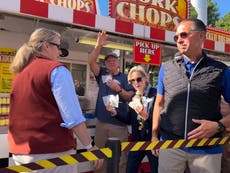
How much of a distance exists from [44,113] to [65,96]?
153 millimetres

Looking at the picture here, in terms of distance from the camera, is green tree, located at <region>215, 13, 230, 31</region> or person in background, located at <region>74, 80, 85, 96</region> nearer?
person in background, located at <region>74, 80, 85, 96</region>

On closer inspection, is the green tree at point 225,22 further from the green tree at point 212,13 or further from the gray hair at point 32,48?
the gray hair at point 32,48

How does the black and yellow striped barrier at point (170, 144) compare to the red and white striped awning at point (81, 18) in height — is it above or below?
below

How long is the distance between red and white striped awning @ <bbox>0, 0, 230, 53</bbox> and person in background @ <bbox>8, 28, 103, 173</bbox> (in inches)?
39.2

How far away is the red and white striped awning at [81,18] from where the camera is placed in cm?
272

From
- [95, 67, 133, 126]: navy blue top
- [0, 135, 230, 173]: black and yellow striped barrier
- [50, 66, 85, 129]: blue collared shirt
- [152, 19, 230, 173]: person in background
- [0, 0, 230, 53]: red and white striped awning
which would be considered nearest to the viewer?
[0, 135, 230, 173]: black and yellow striped barrier

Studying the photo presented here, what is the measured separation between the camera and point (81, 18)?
311cm

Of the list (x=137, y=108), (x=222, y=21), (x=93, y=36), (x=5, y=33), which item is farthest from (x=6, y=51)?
(x=222, y=21)

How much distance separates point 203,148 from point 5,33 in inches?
111

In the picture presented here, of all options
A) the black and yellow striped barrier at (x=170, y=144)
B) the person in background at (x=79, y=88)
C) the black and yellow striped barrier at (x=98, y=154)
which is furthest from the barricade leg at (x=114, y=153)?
the person in background at (x=79, y=88)

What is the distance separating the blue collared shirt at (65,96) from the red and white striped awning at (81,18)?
1168mm

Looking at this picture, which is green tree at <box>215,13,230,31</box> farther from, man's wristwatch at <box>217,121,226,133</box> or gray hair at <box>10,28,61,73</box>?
gray hair at <box>10,28,61,73</box>

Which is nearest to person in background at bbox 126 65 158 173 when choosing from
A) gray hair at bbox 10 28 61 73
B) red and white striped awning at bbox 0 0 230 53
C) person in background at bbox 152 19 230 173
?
red and white striped awning at bbox 0 0 230 53

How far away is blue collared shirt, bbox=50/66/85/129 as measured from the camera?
1.74 meters
